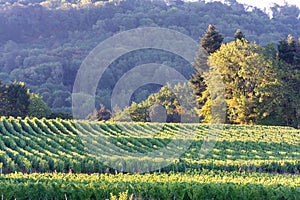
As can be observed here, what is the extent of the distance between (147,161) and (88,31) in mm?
94095

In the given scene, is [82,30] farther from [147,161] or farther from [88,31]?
[147,161]

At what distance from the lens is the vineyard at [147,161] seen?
15039 mm

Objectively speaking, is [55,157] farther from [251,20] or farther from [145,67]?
[251,20]

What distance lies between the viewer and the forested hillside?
81000 mm

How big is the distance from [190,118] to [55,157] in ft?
108

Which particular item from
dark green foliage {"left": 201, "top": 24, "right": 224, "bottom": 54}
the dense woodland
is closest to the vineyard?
dark green foliage {"left": 201, "top": 24, "right": 224, "bottom": 54}

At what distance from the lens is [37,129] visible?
31891 mm

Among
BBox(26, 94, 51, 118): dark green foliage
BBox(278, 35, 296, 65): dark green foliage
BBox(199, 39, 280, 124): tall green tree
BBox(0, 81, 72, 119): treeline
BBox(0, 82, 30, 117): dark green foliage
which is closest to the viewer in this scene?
BBox(199, 39, 280, 124): tall green tree

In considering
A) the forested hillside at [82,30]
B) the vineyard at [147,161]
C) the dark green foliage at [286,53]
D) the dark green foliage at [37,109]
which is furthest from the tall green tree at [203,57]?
the vineyard at [147,161]

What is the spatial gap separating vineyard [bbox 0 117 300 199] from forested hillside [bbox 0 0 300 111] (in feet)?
127

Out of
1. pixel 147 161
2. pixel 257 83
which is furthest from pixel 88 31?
pixel 147 161

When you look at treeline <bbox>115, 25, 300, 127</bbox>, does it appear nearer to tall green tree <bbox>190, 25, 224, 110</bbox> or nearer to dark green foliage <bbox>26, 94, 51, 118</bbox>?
tall green tree <bbox>190, 25, 224, 110</bbox>

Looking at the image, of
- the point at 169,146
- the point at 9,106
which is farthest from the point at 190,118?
the point at 169,146

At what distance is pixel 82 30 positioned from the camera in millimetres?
116625
